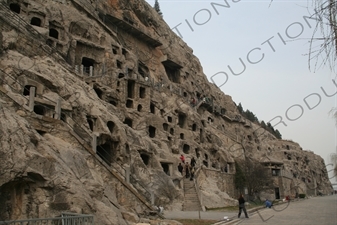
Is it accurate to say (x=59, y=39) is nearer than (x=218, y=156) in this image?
Yes

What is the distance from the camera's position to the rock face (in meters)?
10.8

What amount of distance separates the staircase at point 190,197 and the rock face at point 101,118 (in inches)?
27.1

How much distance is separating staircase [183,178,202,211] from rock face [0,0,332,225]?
69cm

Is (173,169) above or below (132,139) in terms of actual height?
below

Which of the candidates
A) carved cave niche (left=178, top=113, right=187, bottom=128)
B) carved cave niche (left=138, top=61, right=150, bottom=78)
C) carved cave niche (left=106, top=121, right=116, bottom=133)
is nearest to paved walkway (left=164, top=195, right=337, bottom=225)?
carved cave niche (left=106, top=121, right=116, bottom=133)

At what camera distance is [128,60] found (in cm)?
3366

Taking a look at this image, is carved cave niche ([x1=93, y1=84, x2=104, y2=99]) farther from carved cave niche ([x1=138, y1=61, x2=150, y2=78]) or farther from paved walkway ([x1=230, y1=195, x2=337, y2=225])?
paved walkway ([x1=230, y1=195, x2=337, y2=225])

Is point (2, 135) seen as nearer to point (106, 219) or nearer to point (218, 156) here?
point (106, 219)

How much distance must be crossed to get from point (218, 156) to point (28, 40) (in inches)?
981

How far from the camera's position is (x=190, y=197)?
78.7 ft

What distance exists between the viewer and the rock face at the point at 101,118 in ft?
35.3

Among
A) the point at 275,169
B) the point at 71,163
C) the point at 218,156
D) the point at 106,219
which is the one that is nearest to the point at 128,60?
the point at 218,156

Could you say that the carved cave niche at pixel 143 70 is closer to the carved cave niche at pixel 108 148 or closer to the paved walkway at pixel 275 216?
the carved cave niche at pixel 108 148

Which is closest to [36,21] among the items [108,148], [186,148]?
[108,148]
